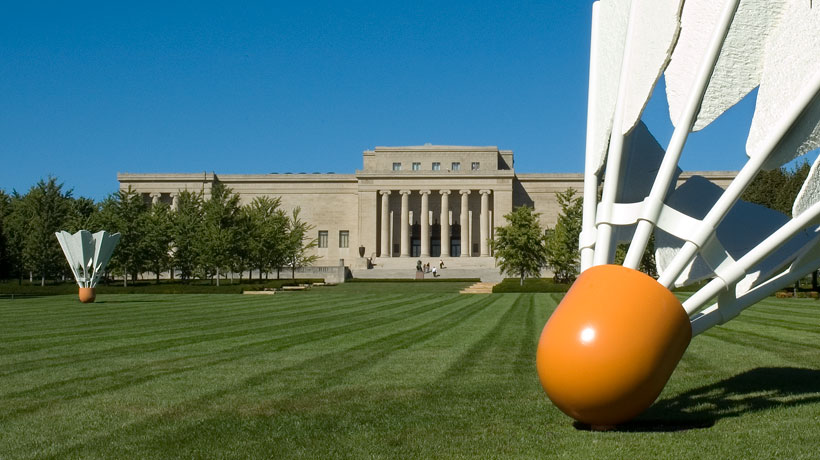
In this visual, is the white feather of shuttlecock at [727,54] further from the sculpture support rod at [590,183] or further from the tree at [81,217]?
the tree at [81,217]

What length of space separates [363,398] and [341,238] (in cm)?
6773

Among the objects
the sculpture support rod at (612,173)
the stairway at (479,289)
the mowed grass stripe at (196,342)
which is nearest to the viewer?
the sculpture support rod at (612,173)

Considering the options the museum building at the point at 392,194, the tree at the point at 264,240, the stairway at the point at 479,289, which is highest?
the museum building at the point at 392,194

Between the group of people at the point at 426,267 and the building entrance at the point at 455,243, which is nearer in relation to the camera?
the group of people at the point at 426,267

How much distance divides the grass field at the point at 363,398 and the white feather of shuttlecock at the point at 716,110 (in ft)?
3.80

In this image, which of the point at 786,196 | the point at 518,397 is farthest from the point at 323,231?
the point at 518,397

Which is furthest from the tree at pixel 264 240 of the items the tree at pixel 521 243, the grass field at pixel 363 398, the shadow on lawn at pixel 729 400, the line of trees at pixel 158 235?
the shadow on lawn at pixel 729 400

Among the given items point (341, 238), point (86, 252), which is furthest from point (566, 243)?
point (341, 238)

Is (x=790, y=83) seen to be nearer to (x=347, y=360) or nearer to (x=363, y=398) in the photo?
(x=363, y=398)

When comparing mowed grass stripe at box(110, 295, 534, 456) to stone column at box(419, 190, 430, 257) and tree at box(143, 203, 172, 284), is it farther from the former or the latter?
stone column at box(419, 190, 430, 257)

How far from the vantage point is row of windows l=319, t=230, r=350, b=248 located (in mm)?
74812

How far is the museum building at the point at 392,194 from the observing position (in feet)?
233

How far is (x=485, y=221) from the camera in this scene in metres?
71.4

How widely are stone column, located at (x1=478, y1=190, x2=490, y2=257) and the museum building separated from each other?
0.09m
